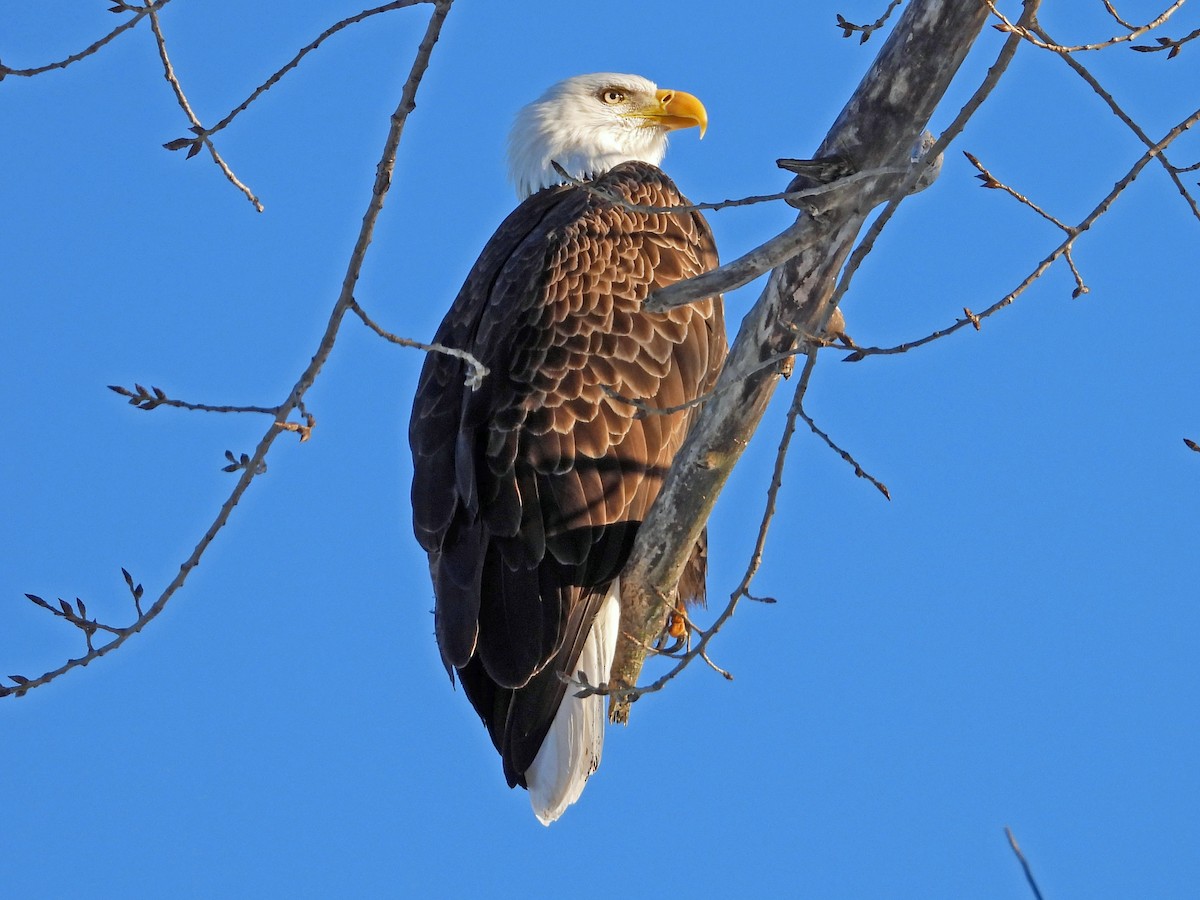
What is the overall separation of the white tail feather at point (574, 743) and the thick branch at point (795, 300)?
0.32 feet

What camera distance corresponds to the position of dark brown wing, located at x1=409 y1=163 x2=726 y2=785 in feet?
15.2

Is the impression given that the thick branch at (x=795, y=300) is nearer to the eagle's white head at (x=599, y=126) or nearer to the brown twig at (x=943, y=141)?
the brown twig at (x=943, y=141)

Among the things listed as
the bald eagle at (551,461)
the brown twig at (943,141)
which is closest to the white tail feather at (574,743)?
the bald eagle at (551,461)

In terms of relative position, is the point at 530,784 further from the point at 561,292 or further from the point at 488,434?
the point at 561,292

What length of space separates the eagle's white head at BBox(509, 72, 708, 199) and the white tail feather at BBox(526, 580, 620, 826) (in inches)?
98.6

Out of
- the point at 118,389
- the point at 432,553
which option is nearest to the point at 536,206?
the point at 432,553

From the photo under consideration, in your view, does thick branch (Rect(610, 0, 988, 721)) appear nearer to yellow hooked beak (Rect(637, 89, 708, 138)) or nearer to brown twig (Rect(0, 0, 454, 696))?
brown twig (Rect(0, 0, 454, 696))

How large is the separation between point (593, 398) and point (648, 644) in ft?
2.75

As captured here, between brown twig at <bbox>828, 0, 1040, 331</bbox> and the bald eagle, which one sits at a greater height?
the bald eagle

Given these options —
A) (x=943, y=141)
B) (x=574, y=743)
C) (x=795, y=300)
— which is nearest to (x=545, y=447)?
(x=574, y=743)

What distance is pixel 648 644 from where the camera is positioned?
499 cm

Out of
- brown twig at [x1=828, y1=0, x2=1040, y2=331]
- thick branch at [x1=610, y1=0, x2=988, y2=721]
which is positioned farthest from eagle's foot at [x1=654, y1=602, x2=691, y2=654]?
brown twig at [x1=828, y1=0, x2=1040, y2=331]

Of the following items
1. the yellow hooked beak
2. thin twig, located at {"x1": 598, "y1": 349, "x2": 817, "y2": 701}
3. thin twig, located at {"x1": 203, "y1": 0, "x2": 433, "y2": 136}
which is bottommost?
thin twig, located at {"x1": 598, "y1": 349, "x2": 817, "y2": 701}

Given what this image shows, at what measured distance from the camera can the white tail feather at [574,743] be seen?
188 inches
